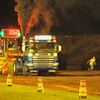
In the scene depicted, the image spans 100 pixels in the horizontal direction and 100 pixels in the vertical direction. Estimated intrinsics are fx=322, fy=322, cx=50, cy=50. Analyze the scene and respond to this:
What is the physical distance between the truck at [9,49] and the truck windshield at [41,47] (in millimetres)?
1401

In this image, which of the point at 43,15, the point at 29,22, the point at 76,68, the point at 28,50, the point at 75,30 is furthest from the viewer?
the point at 75,30

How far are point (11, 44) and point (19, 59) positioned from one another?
1510 millimetres

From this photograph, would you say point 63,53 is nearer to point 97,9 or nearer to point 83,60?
point 83,60

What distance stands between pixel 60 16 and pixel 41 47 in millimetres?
27984

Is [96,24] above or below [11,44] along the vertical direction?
above

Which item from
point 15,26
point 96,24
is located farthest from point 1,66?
point 15,26

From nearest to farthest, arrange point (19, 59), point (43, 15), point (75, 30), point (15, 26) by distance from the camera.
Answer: point (19, 59) < point (43, 15) < point (75, 30) < point (15, 26)

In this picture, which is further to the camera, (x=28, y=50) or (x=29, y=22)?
(x=29, y=22)

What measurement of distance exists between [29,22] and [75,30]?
14.6 m

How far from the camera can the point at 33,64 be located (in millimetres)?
24844

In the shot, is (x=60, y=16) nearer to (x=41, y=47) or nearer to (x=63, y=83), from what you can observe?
(x=41, y=47)

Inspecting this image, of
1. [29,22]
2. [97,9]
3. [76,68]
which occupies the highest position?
[97,9]

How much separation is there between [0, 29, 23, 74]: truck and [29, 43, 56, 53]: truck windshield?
1401mm

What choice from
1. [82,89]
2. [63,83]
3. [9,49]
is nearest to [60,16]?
[9,49]
